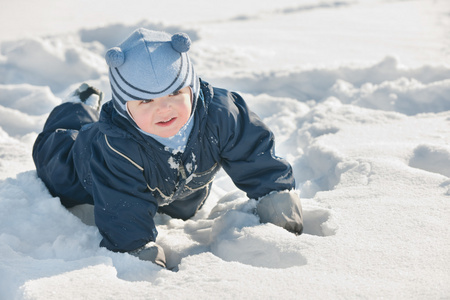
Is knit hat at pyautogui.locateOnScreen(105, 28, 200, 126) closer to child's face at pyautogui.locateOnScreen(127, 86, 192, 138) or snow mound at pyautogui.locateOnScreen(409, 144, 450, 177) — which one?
child's face at pyautogui.locateOnScreen(127, 86, 192, 138)

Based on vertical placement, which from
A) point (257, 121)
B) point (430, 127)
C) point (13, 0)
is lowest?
point (13, 0)

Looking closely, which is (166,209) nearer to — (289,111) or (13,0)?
(289,111)

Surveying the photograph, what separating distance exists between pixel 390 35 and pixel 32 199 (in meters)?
3.15

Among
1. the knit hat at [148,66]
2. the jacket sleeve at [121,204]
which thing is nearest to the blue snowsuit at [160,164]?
the jacket sleeve at [121,204]

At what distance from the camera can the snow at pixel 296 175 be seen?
3.88 ft

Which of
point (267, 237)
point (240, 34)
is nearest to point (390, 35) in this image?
point (240, 34)

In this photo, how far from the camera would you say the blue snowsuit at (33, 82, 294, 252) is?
1429mm

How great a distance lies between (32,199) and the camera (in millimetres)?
1733

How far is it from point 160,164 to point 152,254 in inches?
10.1

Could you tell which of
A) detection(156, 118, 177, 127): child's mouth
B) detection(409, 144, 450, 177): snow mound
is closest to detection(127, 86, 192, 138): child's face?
detection(156, 118, 177, 127): child's mouth

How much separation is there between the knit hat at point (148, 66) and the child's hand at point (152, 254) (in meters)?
0.40

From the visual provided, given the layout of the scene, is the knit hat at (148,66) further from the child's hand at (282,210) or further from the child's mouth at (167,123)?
the child's hand at (282,210)

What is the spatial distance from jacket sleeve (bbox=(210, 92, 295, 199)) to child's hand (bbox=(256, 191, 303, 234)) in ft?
0.12

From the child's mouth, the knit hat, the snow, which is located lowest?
the snow
